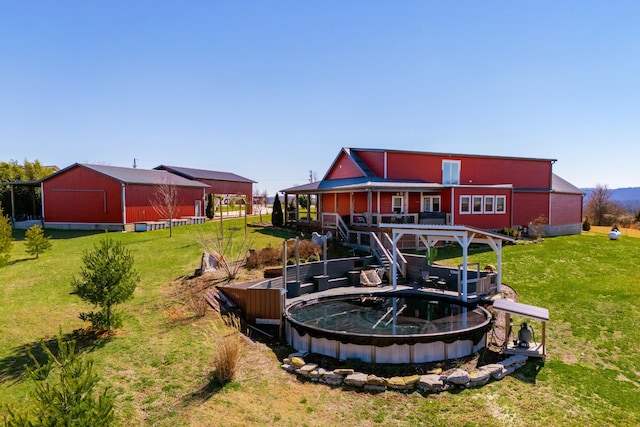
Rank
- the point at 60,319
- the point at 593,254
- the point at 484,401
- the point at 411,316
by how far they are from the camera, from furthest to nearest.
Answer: the point at 593,254 < the point at 411,316 < the point at 60,319 < the point at 484,401

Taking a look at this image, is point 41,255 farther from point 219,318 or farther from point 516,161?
point 516,161

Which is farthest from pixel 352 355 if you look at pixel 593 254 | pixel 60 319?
pixel 593 254

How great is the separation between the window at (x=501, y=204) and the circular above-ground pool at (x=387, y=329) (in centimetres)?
1369

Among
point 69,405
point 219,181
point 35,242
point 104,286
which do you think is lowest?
point 69,405

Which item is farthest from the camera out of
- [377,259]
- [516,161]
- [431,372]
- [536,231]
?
[516,161]

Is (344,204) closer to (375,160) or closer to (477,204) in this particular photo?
(375,160)

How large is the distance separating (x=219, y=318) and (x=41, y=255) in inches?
484

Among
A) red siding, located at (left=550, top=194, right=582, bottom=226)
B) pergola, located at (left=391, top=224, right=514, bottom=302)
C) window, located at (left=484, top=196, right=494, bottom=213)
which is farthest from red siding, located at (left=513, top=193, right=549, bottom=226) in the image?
pergola, located at (left=391, top=224, right=514, bottom=302)

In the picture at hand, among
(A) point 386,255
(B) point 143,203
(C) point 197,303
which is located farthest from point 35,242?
(A) point 386,255

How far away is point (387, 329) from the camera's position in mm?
10469

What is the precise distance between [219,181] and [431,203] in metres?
26.1

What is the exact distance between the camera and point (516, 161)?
28891 millimetres

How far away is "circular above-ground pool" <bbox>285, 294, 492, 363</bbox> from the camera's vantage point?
9516 mm

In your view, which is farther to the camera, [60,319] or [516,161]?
[516,161]
